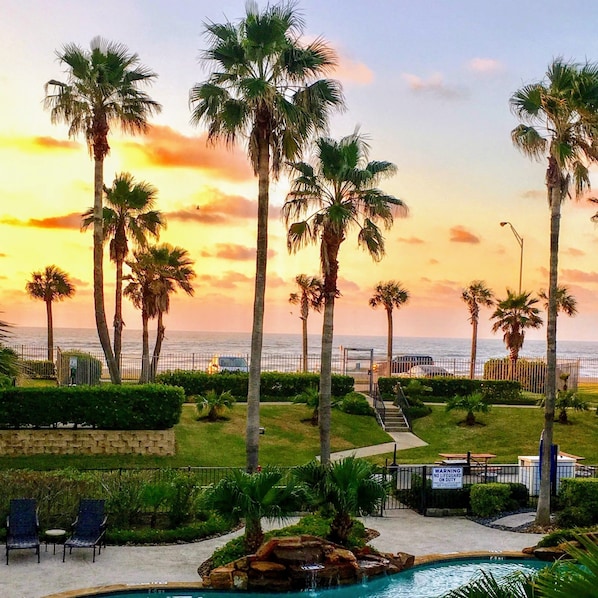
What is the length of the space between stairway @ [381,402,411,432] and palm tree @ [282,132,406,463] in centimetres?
1121

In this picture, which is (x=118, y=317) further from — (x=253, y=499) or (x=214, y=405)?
(x=253, y=499)

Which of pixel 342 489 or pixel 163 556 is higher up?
pixel 342 489

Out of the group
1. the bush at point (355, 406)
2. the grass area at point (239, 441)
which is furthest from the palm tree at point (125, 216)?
the bush at point (355, 406)

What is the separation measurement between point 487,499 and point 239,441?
11.1m

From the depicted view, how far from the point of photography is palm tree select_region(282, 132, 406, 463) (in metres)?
23.8

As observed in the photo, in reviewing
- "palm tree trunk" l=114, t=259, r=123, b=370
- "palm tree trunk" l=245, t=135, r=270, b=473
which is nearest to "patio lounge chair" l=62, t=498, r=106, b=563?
"palm tree trunk" l=245, t=135, r=270, b=473

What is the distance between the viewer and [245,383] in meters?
36.5

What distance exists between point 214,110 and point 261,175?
2.41 metres

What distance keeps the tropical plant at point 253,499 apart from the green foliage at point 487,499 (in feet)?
24.9

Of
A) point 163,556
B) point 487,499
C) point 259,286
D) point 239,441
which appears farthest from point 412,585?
point 239,441

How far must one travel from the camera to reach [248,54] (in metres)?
22.9

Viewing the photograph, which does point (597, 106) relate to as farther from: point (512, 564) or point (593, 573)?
point (593, 573)

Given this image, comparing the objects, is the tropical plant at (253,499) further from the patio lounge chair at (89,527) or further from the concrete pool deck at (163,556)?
the patio lounge chair at (89,527)

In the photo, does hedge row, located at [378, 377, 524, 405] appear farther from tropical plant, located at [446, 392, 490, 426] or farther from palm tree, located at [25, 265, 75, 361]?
palm tree, located at [25, 265, 75, 361]
